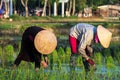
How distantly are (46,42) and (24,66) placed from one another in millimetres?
1064

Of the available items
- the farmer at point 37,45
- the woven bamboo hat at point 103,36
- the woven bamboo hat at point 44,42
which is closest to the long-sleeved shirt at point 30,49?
the farmer at point 37,45

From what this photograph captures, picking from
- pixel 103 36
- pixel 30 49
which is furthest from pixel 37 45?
pixel 103 36

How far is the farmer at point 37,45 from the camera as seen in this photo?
653cm

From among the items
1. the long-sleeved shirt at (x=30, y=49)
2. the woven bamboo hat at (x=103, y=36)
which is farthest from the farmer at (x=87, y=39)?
the long-sleeved shirt at (x=30, y=49)

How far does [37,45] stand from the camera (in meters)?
6.55

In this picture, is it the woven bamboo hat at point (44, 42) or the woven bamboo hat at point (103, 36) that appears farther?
the woven bamboo hat at point (103, 36)

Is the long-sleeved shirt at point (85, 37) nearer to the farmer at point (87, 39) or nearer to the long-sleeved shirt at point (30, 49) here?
the farmer at point (87, 39)

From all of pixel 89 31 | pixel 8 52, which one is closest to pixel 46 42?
pixel 89 31

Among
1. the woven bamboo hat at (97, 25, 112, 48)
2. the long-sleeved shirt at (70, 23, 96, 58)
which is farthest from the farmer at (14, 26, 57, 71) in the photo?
the woven bamboo hat at (97, 25, 112, 48)

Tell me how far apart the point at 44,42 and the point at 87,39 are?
0.60 metres

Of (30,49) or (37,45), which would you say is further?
(30,49)

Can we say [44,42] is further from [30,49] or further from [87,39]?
[87,39]

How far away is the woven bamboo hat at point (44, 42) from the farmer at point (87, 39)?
0.45m

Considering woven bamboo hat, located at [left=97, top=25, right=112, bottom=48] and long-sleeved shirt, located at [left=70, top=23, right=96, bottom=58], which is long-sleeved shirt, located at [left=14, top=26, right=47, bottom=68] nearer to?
long-sleeved shirt, located at [left=70, top=23, right=96, bottom=58]
